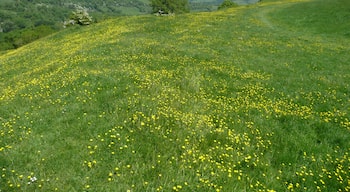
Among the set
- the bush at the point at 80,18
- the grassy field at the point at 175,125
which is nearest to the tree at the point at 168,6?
the bush at the point at 80,18

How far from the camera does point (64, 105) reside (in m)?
11.0

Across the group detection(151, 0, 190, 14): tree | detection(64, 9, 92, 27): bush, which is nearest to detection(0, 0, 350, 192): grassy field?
detection(64, 9, 92, 27): bush

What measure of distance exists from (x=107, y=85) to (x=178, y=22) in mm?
26608

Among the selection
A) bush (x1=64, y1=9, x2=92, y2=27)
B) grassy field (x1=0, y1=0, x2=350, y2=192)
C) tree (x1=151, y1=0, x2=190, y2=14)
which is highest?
tree (x1=151, y1=0, x2=190, y2=14)

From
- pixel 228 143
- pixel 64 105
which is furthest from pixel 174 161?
pixel 64 105

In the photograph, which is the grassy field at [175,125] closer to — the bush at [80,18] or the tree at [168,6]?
the bush at [80,18]

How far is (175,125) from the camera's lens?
9.58 metres

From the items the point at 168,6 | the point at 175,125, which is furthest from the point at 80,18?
the point at 168,6

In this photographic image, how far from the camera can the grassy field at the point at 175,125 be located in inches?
286

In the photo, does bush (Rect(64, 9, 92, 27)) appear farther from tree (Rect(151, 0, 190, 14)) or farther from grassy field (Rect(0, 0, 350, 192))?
tree (Rect(151, 0, 190, 14))

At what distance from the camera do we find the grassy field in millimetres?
7254

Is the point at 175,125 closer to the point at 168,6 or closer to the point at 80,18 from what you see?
the point at 80,18

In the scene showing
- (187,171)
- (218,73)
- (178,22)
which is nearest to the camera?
(187,171)

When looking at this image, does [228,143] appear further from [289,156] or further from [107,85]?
[107,85]
